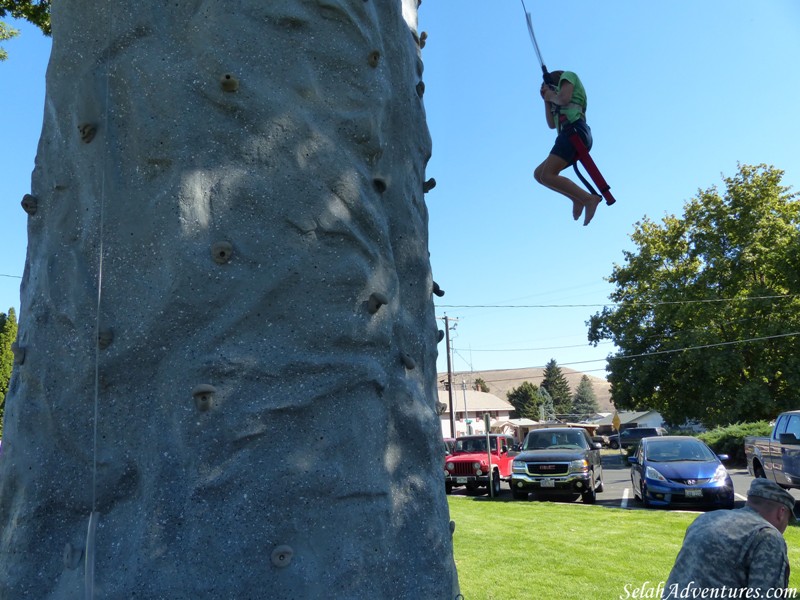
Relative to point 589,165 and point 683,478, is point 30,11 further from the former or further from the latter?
point 683,478

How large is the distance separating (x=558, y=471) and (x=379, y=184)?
629 inches

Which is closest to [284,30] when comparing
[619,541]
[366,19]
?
[366,19]

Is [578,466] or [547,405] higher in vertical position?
[547,405]

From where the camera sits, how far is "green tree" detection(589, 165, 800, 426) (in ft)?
116

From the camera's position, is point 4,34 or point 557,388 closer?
point 4,34

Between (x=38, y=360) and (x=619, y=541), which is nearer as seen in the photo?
(x=38, y=360)

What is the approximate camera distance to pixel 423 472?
2.71m

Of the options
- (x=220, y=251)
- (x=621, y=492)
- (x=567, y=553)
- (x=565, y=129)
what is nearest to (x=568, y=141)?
(x=565, y=129)

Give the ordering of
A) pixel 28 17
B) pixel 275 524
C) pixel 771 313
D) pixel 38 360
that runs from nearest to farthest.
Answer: pixel 275 524, pixel 38 360, pixel 28 17, pixel 771 313

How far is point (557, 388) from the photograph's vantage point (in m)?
110

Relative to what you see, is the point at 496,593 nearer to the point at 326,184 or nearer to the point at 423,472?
the point at 423,472

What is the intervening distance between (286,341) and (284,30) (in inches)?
44.4

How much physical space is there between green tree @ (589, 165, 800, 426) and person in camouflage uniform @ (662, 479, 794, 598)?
34452mm

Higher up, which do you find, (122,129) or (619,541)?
(122,129)
